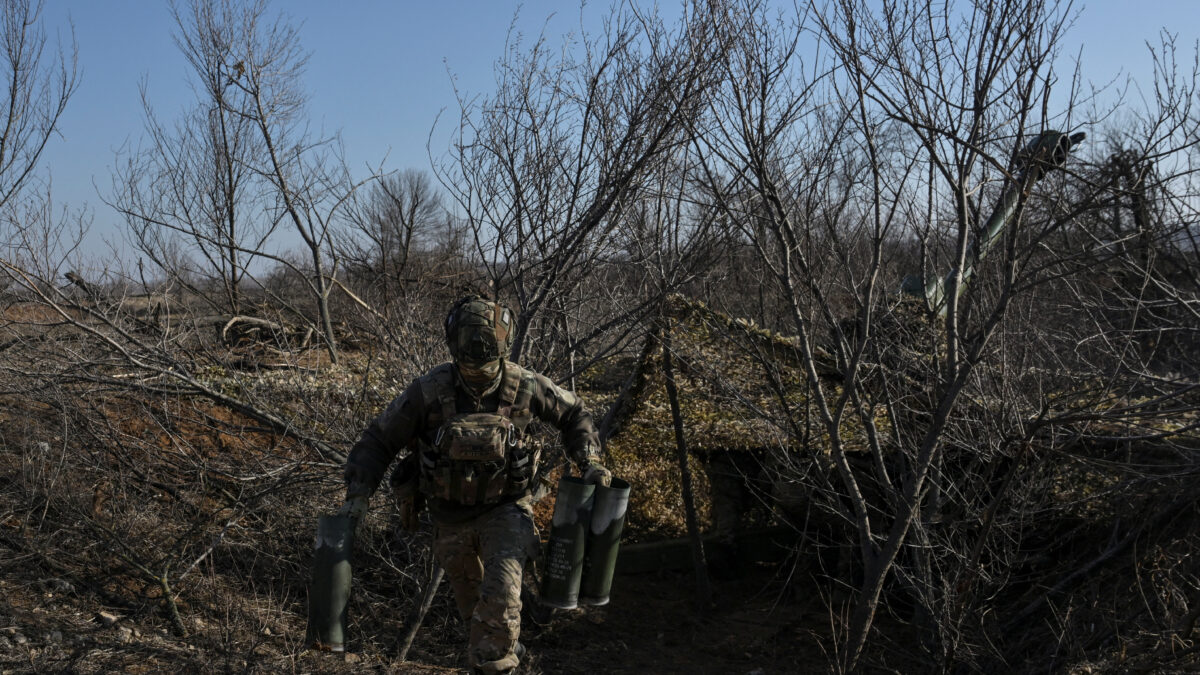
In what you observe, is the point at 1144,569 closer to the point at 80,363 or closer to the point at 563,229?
the point at 563,229

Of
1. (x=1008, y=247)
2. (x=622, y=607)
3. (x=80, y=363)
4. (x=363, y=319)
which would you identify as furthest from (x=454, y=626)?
(x=1008, y=247)

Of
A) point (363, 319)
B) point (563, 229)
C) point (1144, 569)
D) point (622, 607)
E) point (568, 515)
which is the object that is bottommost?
point (622, 607)

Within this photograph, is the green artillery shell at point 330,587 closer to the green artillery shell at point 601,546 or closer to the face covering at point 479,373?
the face covering at point 479,373

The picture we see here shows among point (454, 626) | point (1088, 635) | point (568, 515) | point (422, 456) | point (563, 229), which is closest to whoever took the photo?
point (568, 515)

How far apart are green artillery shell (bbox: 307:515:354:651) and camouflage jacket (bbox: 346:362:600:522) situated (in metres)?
0.33

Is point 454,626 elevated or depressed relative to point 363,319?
depressed

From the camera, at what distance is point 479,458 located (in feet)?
12.0

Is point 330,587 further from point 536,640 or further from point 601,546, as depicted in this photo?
point 536,640

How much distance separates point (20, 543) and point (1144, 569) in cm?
659

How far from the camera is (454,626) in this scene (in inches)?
228

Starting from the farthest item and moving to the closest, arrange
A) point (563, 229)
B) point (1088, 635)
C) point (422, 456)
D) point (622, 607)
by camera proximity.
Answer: point (622, 607) → point (563, 229) → point (1088, 635) → point (422, 456)

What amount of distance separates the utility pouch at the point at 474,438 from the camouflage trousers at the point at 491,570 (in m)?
0.32

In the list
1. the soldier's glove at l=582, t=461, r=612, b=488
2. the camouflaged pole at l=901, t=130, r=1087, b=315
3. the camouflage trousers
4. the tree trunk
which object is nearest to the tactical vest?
the camouflage trousers

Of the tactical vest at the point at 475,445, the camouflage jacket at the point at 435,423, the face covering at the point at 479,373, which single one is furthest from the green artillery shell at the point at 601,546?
the face covering at the point at 479,373
